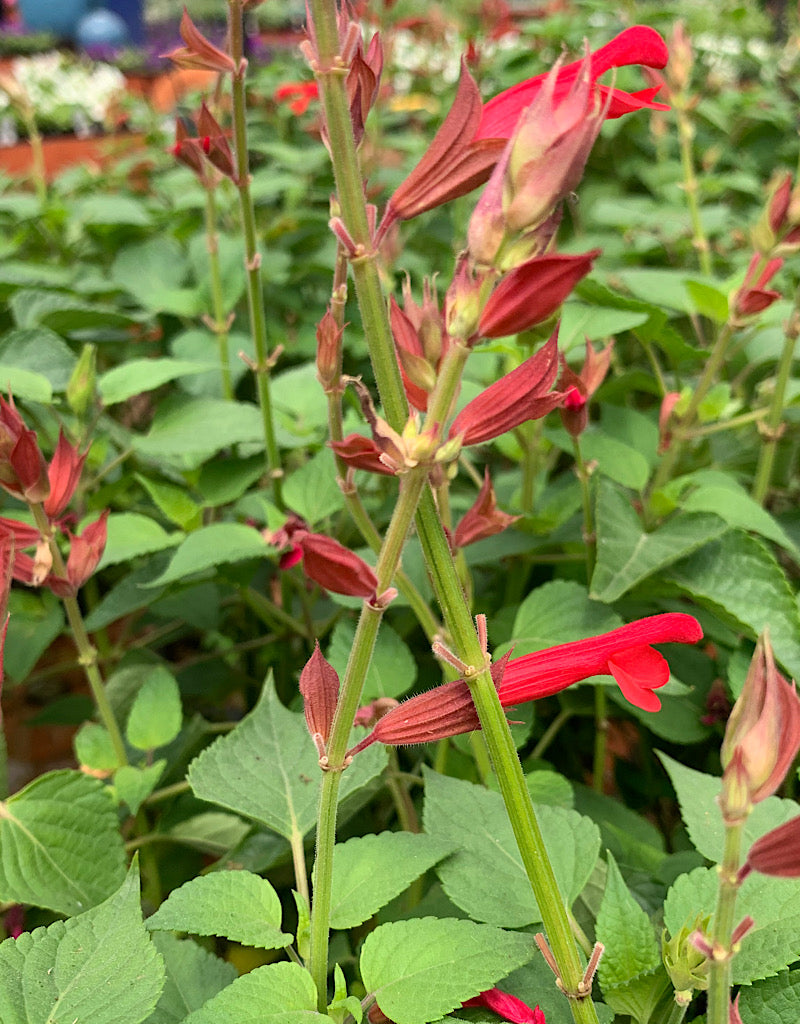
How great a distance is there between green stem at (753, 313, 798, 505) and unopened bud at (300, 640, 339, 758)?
0.61 meters

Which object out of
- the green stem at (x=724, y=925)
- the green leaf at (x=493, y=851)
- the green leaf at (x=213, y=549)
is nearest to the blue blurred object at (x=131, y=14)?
the green leaf at (x=213, y=549)

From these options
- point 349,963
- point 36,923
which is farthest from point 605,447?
point 36,923

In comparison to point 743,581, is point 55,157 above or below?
below

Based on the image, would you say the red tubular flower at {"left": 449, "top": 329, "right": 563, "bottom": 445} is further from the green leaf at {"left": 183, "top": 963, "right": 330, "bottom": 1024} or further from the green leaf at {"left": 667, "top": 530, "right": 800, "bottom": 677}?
the green leaf at {"left": 667, "top": 530, "right": 800, "bottom": 677}

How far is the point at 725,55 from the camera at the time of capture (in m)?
2.18

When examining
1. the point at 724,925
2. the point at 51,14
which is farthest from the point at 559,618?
the point at 51,14

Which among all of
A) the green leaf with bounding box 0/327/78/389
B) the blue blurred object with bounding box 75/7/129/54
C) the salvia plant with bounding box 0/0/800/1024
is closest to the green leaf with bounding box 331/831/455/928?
the salvia plant with bounding box 0/0/800/1024

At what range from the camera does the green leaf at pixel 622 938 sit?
48cm

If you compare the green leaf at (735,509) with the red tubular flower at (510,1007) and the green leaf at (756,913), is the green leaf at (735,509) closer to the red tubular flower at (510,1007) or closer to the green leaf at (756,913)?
the green leaf at (756,913)

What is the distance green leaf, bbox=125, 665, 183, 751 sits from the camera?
76cm

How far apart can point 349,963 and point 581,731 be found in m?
0.43

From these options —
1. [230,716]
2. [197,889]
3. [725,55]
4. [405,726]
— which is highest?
[725,55]

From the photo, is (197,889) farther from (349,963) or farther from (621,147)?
(621,147)

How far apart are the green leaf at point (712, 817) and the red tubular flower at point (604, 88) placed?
370 millimetres
